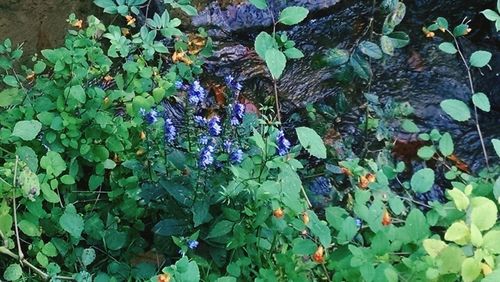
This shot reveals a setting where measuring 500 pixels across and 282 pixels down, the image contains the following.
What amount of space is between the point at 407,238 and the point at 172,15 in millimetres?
2162

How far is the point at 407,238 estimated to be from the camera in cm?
160

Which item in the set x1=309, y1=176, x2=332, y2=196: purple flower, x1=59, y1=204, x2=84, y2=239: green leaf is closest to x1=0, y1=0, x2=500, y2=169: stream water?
x1=309, y1=176, x2=332, y2=196: purple flower

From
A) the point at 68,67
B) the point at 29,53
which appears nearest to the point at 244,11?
the point at 29,53

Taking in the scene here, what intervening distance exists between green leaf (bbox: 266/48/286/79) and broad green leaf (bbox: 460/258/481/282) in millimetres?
565

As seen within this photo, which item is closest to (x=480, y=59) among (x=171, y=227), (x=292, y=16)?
(x=292, y=16)

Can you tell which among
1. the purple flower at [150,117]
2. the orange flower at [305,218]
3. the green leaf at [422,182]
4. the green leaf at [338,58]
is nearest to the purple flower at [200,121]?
the purple flower at [150,117]

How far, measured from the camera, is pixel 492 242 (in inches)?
50.0

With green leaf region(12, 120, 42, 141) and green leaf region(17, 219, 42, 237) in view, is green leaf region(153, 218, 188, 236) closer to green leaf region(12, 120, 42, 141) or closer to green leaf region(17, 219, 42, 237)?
green leaf region(17, 219, 42, 237)

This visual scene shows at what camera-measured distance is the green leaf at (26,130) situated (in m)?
1.90

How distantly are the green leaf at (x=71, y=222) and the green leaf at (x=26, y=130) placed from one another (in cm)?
23

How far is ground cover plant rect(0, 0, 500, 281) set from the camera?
1649mm

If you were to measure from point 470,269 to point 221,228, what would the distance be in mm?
707

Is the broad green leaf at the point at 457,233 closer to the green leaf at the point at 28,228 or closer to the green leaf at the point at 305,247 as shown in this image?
the green leaf at the point at 305,247

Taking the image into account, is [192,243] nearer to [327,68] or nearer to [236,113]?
[236,113]
